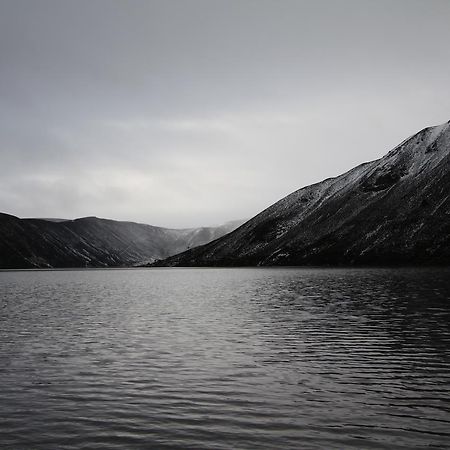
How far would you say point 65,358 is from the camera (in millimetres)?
34094

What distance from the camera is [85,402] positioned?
23.3m

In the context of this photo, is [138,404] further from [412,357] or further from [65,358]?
[412,357]

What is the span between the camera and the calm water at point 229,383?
60.5 feet

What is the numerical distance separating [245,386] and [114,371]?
348 inches

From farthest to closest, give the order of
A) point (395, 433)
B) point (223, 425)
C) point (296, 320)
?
point (296, 320), point (223, 425), point (395, 433)

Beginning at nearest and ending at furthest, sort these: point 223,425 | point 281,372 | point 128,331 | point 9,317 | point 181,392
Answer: point 223,425, point 181,392, point 281,372, point 128,331, point 9,317

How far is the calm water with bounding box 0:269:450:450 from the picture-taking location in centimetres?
1844

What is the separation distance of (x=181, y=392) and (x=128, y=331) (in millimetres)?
23826

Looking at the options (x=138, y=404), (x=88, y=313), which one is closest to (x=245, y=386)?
(x=138, y=404)

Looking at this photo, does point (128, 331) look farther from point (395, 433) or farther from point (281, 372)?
point (395, 433)

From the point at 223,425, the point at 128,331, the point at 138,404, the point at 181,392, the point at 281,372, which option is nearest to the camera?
the point at 223,425

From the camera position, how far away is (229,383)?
26.5 m

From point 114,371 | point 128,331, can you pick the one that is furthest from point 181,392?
point 128,331

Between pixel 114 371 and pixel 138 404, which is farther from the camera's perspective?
pixel 114 371
